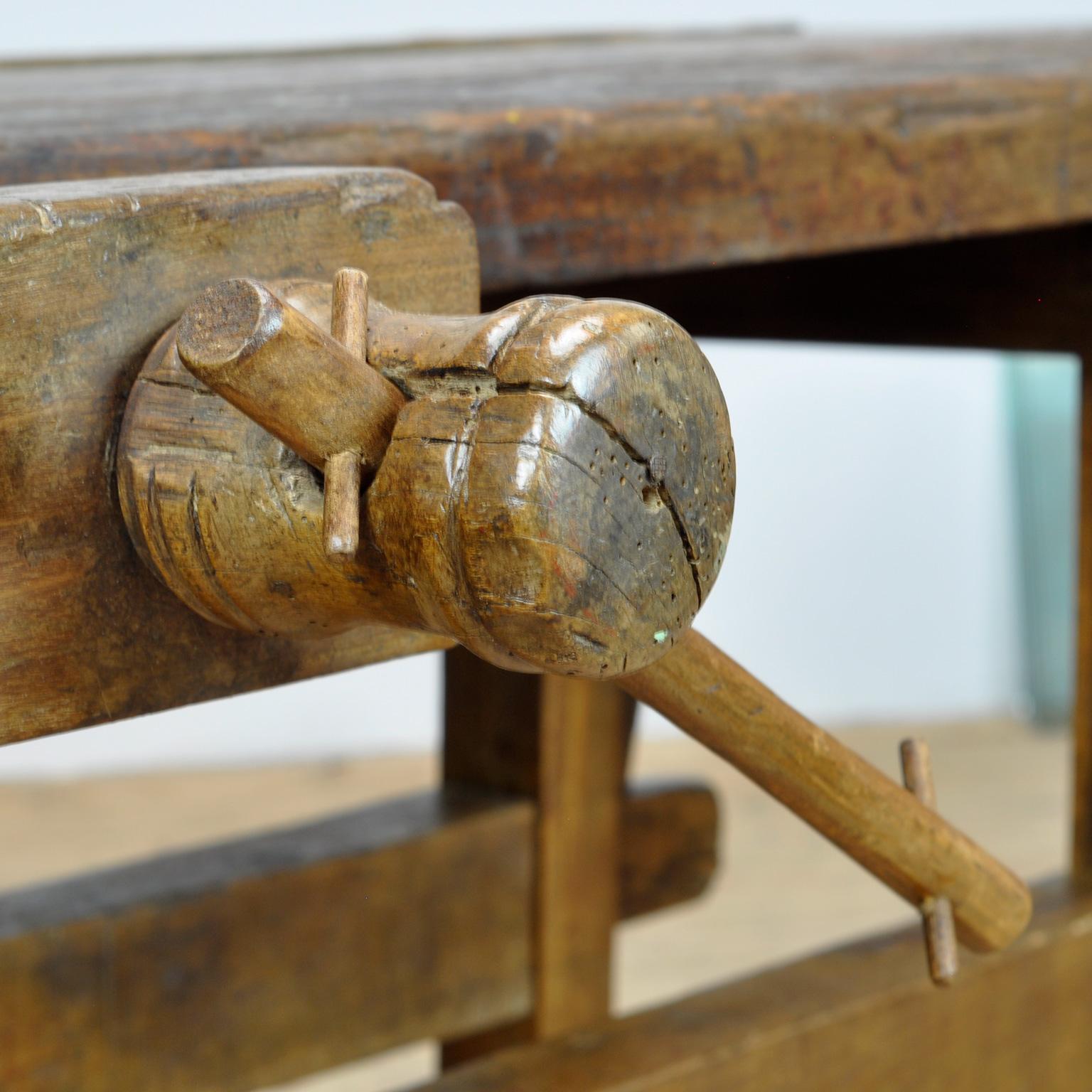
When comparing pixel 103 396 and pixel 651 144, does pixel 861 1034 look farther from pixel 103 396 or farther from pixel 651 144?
pixel 103 396

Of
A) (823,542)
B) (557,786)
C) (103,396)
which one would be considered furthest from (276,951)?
(823,542)

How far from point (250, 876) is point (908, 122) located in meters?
0.69

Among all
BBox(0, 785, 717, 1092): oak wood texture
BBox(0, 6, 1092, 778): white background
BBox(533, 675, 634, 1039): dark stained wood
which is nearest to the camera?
BBox(0, 785, 717, 1092): oak wood texture

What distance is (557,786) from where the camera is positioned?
4.33 ft

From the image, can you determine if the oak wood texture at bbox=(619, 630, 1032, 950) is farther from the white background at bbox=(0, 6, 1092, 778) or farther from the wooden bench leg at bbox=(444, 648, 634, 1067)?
the white background at bbox=(0, 6, 1092, 778)

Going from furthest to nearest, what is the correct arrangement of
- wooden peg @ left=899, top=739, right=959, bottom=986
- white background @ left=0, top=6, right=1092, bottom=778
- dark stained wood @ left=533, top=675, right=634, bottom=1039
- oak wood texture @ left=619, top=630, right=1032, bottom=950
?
white background @ left=0, top=6, right=1092, bottom=778, dark stained wood @ left=533, top=675, right=634, bottom=1039, wooden peg @ left=899, top=739, right=959, bottom=986, oak wood texture @ left=619, top=630, right=1032, bottom=950

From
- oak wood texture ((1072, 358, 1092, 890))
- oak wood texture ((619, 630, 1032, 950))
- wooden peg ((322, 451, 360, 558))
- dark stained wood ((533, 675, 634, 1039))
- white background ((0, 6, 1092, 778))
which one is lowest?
white background ((0, 6, 1092, 778))

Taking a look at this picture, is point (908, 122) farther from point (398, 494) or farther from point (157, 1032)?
point (157, 1032)

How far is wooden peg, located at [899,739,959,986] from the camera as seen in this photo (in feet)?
2.24

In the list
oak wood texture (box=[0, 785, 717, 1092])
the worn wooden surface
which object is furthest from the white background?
the worn wooden surface

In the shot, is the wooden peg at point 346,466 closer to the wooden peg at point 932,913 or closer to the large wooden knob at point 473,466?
the large wooden knob at point 473,466

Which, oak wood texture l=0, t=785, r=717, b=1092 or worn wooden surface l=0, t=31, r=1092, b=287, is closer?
worn wooden surface l=0, t=31, r=1092, b=287

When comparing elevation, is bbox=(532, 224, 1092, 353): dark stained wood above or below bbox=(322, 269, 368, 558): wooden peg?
below

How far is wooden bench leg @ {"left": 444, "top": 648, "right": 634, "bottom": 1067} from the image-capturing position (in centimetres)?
131
